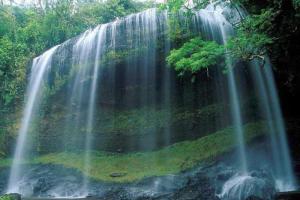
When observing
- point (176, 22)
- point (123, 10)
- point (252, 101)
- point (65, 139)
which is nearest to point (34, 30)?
point (123, 10)

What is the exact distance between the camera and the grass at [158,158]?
1296 cm

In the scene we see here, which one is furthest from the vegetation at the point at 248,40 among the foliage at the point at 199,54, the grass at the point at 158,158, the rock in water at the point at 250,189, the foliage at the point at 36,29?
the foliage at the point at 36,29

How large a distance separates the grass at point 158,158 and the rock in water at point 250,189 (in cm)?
210

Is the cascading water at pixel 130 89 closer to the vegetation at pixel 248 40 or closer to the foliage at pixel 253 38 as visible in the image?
the vegetation at pixel 248 40

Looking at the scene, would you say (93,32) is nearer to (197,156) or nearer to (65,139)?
(65,139)

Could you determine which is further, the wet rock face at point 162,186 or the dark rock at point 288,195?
the wet rock face at point 162,186

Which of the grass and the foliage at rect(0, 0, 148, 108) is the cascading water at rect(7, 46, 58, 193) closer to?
the foliage at rect(0, 0, 148, 108)

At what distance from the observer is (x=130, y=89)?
49.6 feet

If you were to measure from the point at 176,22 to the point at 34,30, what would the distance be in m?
8.23

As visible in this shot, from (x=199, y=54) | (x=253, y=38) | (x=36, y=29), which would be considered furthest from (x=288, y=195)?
(x=36, y=29)

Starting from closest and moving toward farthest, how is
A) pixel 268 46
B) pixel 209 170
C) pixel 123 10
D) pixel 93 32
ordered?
pixel 268 46 → pixel 209 170 → pixel 93 32 → pixel 123 10

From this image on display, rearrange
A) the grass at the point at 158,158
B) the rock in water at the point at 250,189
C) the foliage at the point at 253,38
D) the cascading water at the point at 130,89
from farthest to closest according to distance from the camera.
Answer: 1. the cascading water at the point at 130,89
2. the grass at the point at 158,158
3. the rock in water at the point at 250,189
4. the foliage at the point at 253,38

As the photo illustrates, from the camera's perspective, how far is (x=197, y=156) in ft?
43.2

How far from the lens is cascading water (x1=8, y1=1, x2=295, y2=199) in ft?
46.2
